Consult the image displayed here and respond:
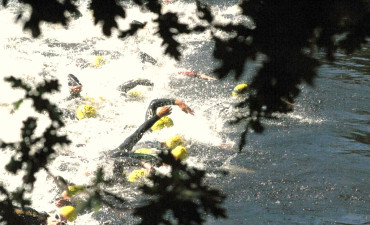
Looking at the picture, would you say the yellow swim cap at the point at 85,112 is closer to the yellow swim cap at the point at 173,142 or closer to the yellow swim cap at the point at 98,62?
the yellow swim cap at the point at 173,142

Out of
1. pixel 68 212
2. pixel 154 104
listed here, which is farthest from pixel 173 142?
pixel 68 212

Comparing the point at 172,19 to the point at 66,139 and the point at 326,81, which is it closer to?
the point at 66,139

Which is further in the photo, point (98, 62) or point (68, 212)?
point (98, 62)

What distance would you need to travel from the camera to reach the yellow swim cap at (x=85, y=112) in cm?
1090

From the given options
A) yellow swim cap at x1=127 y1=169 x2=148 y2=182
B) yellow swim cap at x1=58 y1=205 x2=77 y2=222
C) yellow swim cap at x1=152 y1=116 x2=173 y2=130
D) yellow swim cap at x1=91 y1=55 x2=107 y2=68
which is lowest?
yellow swim cap at x1=58 y1=205 x2=77 y2=222

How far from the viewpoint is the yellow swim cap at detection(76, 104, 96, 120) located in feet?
35.8

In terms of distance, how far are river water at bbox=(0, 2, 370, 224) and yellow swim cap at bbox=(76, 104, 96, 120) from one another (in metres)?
0.15

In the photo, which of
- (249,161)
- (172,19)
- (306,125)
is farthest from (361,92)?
(172,19)

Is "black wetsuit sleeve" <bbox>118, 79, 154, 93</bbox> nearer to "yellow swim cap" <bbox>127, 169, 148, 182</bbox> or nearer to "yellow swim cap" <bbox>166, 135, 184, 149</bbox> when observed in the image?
"yellow swim cap" <bbox>166, 135, 184, 149</bbox>

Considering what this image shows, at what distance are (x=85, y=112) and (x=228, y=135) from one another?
299cm

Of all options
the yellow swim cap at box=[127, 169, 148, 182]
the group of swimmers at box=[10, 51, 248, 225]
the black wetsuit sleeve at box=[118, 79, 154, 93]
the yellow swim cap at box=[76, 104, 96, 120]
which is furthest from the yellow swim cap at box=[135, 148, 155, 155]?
the black wetsuit sleeve at box=[118, 79, 154, 93]

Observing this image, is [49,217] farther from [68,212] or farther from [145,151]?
[145,151]

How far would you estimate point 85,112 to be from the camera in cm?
1093

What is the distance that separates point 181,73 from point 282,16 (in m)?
12.3
